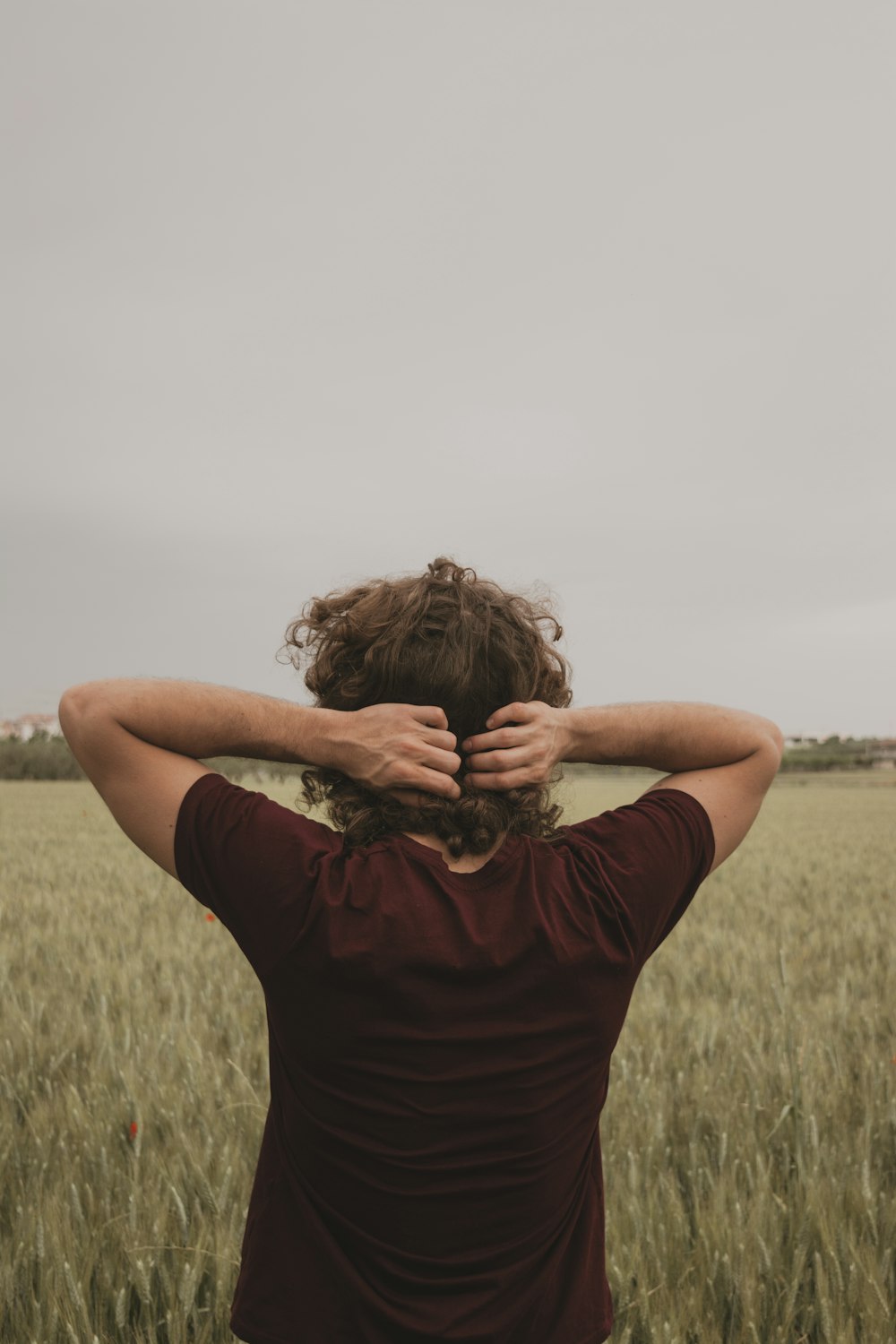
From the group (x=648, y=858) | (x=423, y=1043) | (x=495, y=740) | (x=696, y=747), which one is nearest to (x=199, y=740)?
(x=495, y=740)

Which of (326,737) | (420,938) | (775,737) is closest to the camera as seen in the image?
(420,938)

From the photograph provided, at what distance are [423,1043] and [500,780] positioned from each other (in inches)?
14.7

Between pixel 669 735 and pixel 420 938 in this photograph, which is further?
pixel 669 735

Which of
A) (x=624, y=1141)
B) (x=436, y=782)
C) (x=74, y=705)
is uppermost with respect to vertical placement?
(x=74, y=705)

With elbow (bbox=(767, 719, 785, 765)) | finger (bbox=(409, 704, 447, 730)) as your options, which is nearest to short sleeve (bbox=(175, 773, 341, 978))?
finger (bbox=(409, 704, 447, 730))

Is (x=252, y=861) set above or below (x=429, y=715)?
below

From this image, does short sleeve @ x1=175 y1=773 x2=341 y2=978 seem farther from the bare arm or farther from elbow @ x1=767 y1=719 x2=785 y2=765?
elbow @ x1=767 y1=719 x2=785 y2=765

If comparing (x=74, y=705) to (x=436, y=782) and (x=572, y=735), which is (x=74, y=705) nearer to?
(x=436, y=782)

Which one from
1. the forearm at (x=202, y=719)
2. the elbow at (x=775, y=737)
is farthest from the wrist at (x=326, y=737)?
the elbow at (x=775, y=737)

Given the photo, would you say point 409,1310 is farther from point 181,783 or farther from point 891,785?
point 891,785

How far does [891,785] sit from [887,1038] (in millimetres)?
50390

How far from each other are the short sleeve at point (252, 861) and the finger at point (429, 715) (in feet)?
0.70

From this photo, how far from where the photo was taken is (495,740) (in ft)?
4.74

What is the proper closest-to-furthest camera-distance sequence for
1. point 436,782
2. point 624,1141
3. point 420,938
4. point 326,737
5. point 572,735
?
point 420,938
point 436,782
point 326,737
point 572,735
point 624,1141
